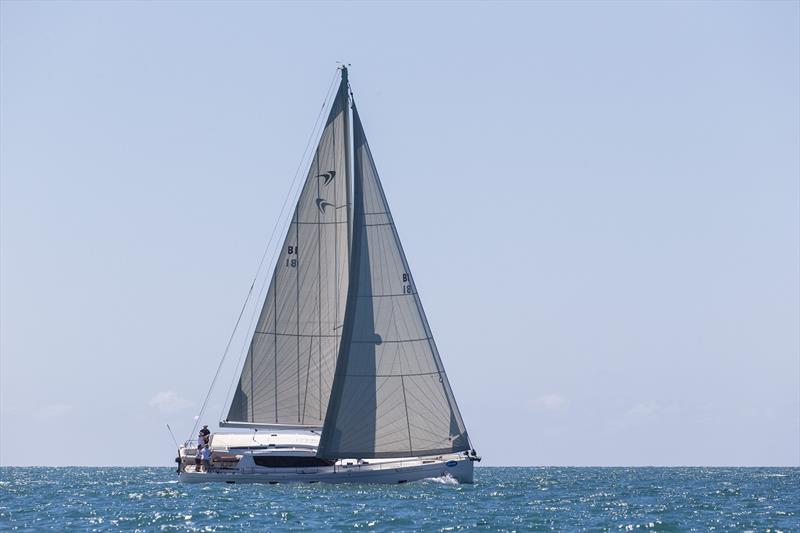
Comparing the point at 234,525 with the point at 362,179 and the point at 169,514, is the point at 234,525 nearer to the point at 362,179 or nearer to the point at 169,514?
the point at 169,514

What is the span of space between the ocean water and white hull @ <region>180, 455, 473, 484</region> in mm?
390

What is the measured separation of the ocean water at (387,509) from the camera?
4494 cm

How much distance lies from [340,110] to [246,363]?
12.1 m

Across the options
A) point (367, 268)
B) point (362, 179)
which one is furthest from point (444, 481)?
point (362, 179)

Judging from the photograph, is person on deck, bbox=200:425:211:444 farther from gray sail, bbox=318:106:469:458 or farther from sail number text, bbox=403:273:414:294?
sail number text, bbox=403:273:414:294

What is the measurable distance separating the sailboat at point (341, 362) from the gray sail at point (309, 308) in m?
0.04

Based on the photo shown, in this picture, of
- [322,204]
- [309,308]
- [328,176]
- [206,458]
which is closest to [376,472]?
[309,308]

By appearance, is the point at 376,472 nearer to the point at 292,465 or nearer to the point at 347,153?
the point at 292,465

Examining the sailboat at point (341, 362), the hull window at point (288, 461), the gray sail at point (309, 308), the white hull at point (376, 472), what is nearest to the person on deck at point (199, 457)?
the sailboat at point (341, 362)

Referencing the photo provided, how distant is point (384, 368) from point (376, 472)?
14.7ft

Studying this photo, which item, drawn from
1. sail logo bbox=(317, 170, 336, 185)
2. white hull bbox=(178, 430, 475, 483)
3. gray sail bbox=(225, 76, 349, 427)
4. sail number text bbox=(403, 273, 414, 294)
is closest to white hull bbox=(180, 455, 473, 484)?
white hull bbox=(178, 430, 475, 483)

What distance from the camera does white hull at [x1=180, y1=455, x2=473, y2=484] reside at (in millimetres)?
59438

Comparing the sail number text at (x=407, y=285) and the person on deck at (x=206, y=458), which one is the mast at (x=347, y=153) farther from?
the person on deck at (x=206, y=458)

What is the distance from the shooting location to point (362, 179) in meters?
60.7
